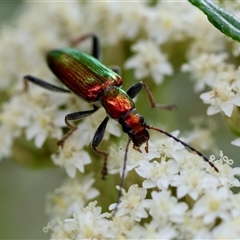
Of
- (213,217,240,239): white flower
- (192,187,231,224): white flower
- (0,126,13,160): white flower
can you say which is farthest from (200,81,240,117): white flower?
(0,126,13,160): white flower

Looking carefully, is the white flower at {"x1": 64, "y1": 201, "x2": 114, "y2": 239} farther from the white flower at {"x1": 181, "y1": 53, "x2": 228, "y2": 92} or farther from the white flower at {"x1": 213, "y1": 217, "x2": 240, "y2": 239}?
the white flower at {"x1": 181, "y1": 53, "x2": 228, "y2": 92}

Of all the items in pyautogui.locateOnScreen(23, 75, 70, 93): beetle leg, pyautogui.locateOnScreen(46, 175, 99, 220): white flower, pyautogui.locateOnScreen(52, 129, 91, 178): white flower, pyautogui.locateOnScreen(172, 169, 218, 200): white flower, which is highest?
pyautogui.locateOnScreen(172, 169, 218, 200): white flower

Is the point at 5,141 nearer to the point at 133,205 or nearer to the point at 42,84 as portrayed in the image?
the point at 42,84

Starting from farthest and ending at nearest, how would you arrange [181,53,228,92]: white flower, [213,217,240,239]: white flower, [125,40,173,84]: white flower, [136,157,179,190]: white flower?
[125,40,173,84]: white flower, [181,53,228,92]: white flower, [136,157,179,190]: white flower, [213,217,240,239]: white flower

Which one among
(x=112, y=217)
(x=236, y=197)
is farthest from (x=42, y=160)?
(x=236, y=197)

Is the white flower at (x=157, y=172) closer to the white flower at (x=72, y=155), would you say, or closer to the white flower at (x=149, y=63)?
the white flower at (x=72, y=155)

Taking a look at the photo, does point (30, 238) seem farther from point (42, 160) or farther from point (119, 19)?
point (119, 19)

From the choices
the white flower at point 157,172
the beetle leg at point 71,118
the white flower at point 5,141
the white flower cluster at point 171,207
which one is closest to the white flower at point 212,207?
the white flower cluster at point 171,207
